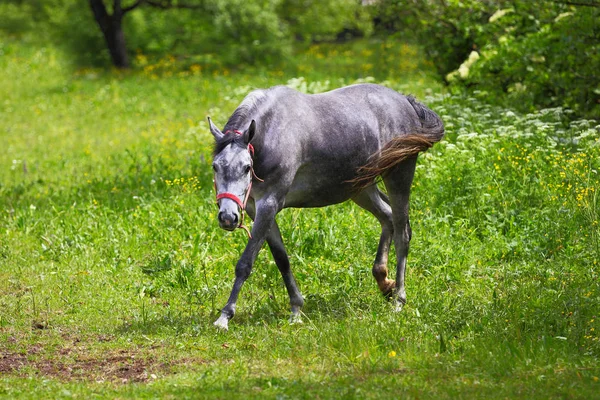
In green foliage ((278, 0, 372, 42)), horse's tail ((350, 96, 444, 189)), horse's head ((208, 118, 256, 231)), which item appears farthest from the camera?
green foliage ((278, 0, 372, 42))

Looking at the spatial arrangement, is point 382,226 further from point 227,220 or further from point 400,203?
point 227,220

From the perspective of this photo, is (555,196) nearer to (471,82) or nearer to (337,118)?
(337,118)

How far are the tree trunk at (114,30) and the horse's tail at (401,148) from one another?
2059cm

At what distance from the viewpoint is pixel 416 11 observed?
→ 16.3m

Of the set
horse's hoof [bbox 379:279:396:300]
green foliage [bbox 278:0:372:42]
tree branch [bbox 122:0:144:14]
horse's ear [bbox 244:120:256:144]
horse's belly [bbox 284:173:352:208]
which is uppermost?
horse's ear [bbox 244:120:256:144]

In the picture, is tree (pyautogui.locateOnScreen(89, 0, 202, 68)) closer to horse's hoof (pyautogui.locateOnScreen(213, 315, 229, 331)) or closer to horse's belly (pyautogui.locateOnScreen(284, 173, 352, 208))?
horse's belly (pyautogui.locateOnScreen(284, 173, 352, 208))

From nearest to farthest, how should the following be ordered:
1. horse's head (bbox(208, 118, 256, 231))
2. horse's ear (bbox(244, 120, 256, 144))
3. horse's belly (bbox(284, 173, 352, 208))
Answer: horse's head (bbox(208, 118, 256, 231))
horse's ear (bbox(244, 120, 256, 144))
horse's belly (bbox(284, 173, 352, 208))

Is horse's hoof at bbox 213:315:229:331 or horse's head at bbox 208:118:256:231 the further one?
→ horse's hoof at bbox 213:315:229:331

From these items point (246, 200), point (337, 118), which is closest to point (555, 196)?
point (337, 118)

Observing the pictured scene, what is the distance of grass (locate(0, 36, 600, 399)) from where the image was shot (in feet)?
20.1

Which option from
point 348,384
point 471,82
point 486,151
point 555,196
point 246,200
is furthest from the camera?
point 471,82

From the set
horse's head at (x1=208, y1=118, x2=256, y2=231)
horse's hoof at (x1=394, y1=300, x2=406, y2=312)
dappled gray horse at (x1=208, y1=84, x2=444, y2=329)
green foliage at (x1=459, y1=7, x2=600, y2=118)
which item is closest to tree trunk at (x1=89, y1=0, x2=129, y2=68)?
green foliage at (x1=459, y1=7, x2=600, y2=118)

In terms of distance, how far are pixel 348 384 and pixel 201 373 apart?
113cm

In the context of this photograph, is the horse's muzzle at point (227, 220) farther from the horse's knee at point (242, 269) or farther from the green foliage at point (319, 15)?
the green foliage at point (319, 15)
